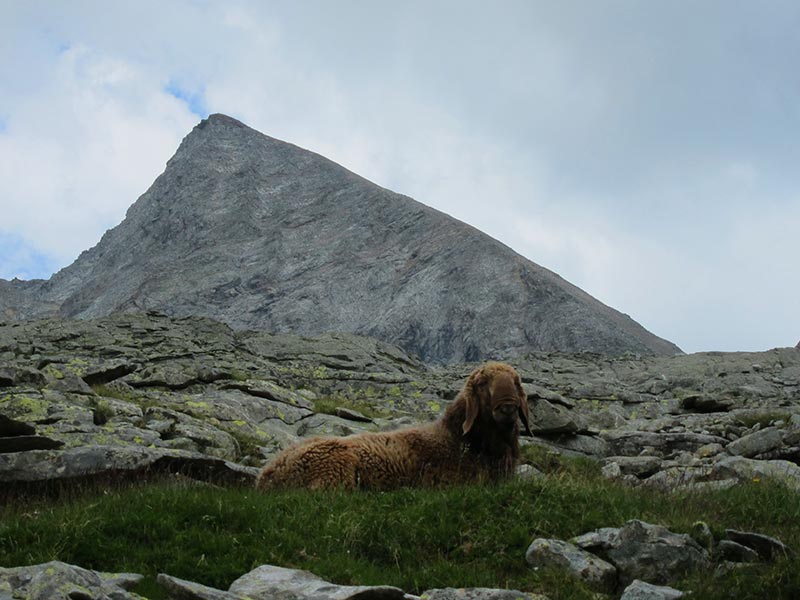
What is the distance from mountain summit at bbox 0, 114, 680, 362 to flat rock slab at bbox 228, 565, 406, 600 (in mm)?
73464

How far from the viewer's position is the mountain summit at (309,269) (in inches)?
3482

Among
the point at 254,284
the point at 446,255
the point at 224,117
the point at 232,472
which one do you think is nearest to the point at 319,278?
the point at 254,284

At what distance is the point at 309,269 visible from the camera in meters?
110

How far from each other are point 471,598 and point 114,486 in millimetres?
5571

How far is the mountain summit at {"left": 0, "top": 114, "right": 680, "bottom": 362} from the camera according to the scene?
88438 mm

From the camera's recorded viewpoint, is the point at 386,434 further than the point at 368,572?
Yes

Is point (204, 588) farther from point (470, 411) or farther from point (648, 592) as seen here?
point (470, 411)

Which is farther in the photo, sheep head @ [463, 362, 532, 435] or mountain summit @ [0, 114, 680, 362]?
mountain summit @ [0, 114, 680, 362]

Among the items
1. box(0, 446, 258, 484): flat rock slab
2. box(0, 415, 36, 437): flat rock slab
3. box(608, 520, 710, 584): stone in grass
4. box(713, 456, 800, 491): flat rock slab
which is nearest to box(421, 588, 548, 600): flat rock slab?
box(608, 520, 710, 584): stone in grass

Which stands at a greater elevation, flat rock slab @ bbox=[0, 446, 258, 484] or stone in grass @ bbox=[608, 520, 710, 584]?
stone in grass @ bbox=[608, 520, 710, 584]

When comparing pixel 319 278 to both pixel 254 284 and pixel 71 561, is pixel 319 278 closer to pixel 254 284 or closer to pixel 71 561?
pixel 254 284

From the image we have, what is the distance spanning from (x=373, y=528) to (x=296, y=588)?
1927 millimetres

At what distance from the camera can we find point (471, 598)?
22.5 ft

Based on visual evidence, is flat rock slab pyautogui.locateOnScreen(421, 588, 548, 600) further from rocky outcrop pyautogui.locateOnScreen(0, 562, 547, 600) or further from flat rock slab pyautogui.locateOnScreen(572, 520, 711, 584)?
flat rock slab pyautogui.locateOnScreen(572, 520, 711, 584)
